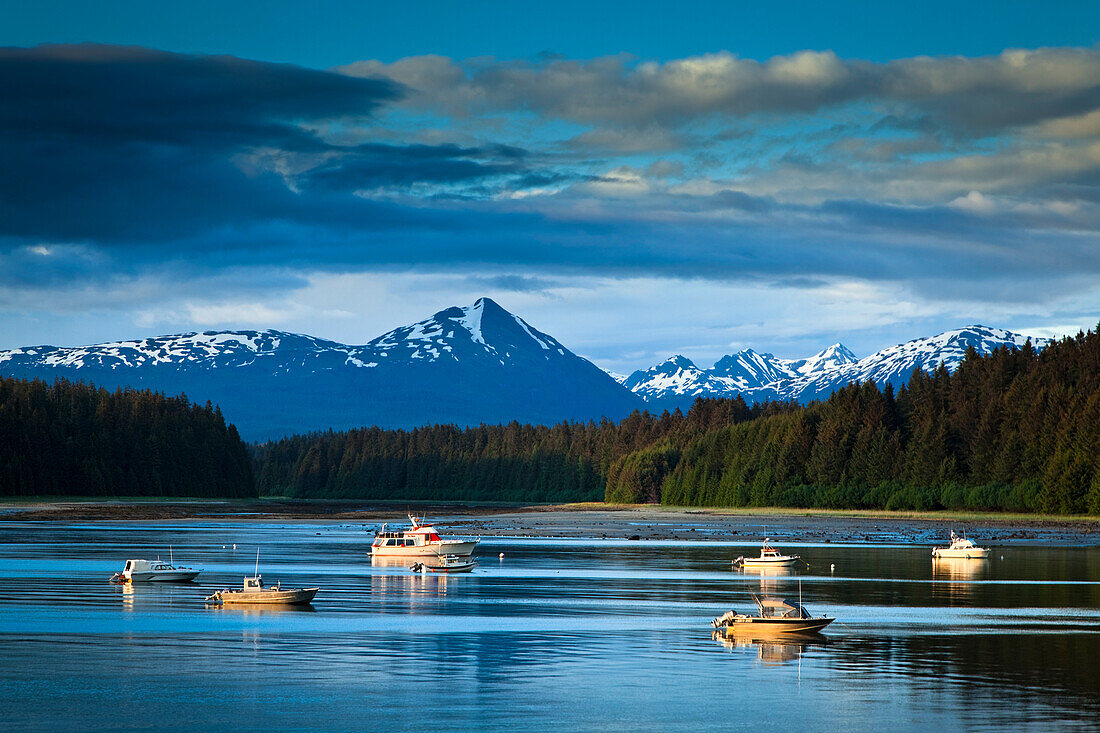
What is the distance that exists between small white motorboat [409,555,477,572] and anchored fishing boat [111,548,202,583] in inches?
613

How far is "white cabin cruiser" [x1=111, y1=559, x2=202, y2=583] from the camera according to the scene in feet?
214

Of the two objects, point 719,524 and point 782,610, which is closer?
point 782,610

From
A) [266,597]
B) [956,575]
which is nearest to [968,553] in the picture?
[956,575]

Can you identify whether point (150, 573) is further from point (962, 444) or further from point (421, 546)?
point (962, 444)

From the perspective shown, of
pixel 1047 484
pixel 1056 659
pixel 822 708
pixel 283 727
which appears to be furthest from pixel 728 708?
pixel 1047 484

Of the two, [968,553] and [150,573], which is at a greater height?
[150,573]

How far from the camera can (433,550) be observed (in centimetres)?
9119

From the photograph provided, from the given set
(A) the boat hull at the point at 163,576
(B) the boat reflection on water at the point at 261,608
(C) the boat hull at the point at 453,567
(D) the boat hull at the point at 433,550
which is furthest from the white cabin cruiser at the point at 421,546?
(B) the boat reflection on water at the point at 261,608

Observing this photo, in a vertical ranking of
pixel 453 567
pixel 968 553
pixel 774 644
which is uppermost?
pixel 968 553

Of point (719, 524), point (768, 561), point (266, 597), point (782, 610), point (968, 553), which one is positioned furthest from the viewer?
point (719, 524)

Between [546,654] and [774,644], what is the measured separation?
8.54 meters

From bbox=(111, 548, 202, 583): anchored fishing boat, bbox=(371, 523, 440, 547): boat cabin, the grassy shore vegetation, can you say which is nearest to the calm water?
bbox=(111, 548, 202, 583): anchored fishing boat

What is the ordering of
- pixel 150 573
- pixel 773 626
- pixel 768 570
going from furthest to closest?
1. pixel 768 570
2. pixel 150 573
3. pixel 773 626

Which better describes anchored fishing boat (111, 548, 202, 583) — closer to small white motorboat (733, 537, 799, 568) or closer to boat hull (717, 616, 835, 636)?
small white motorboat (733, 537, 799, 568)
